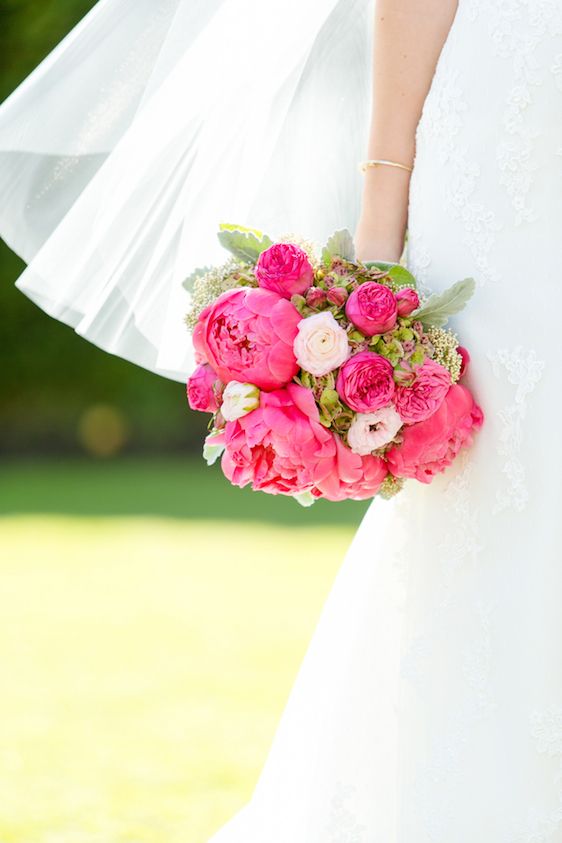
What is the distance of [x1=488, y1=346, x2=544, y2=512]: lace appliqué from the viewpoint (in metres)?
2.06

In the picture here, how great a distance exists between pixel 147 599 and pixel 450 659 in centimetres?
469

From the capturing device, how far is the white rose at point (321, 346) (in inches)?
77.0

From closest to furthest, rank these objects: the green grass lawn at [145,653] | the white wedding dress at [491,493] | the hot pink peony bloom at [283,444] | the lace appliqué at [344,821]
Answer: the hot pink peony bloom at [283,444]
the white wedding dress at [491,493]
the lace appliqué at [344,821]
the green grass lawn at [145,653]

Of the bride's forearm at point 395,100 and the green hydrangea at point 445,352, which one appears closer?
the green hydrangea at point 445,352

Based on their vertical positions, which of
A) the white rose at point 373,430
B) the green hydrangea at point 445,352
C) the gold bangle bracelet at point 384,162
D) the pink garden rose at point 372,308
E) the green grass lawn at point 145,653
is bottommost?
the green grass lawn at point 145,653

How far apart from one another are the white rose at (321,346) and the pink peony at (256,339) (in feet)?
0.09

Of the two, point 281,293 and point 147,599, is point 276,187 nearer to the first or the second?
point 281,293

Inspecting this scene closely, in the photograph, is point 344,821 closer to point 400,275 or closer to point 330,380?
point 330,380

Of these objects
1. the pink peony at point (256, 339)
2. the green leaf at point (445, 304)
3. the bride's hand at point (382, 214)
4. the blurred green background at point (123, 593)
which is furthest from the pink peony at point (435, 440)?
the blurred green background at point (123, 593)

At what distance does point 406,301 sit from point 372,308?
0.08m

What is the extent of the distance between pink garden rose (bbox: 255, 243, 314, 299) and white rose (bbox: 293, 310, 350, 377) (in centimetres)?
9

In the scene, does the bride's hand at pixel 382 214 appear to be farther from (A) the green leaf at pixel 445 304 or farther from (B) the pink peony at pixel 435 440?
(B) the pink peony at pixel 435 440

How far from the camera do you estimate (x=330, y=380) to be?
1.98 meters

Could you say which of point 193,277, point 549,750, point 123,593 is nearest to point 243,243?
point 193,277
